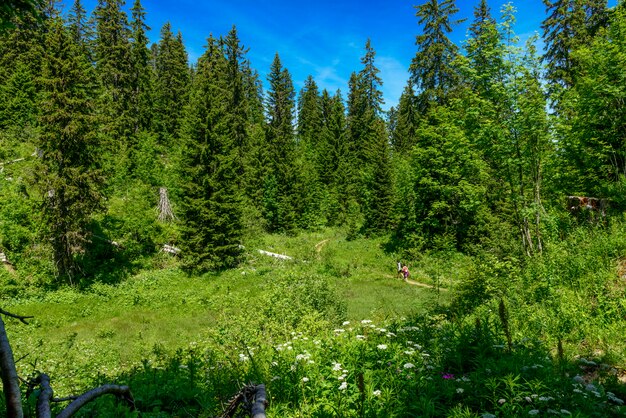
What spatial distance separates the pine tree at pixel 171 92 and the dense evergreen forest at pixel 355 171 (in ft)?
1.25

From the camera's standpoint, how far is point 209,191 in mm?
26062

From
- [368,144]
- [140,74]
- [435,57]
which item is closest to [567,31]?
[435,57]

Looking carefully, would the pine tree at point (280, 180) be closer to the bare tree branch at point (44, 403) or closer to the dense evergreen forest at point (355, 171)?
the dense evergreen forest at point (355, 171)

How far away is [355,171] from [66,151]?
121 feet

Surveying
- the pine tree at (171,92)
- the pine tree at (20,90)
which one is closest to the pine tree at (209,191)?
the pine tree at (20,90)

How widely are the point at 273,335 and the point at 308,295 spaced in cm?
439

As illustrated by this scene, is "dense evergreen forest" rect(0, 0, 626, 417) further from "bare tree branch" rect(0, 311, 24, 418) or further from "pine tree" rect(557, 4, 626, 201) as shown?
"bare tree branch" rect(0, 311, 24, 418)

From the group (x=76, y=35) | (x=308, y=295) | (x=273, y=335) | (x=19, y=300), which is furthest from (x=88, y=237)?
(x=76, y=35)

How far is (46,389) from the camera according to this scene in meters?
2.25

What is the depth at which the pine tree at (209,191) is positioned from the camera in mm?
24922

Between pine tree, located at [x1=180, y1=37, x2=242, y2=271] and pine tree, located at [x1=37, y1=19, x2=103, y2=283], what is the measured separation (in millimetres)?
6284

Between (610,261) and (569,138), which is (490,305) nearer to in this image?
(610,261)

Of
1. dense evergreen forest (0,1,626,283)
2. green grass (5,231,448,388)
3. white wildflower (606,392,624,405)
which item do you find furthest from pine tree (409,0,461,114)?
white wildflower (606,392,624,405)

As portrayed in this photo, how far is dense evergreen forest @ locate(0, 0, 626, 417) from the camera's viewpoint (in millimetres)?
7949
